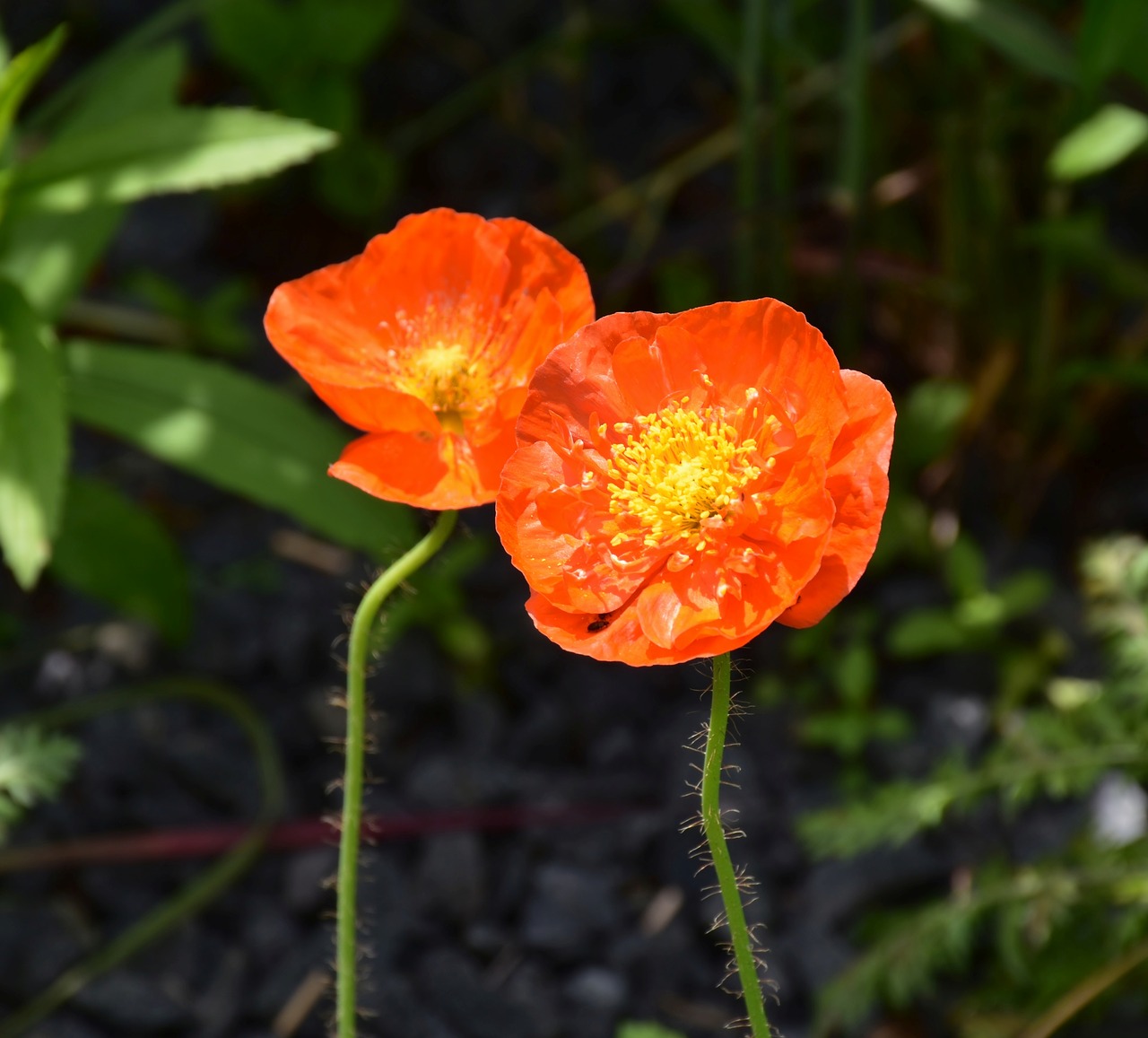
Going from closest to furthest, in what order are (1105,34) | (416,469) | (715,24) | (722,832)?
(722,832)
(416,469)
(1105,34)
(715,24)

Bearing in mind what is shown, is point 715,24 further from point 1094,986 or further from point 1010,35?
point 1094,986

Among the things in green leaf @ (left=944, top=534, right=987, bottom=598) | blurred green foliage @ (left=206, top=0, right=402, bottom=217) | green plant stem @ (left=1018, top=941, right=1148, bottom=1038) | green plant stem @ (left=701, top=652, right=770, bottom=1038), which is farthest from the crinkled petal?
blurred green foliage @ (left=206, top=0, right=402, bottom=217)

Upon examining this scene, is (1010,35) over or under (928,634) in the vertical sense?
over

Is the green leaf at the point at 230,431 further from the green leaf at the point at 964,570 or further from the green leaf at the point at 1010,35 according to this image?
the green leaf at the point at 1010,35

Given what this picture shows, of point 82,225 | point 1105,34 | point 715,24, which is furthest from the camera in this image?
point 715,24

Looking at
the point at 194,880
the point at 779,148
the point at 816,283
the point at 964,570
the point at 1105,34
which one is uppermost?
the point at 1105,34

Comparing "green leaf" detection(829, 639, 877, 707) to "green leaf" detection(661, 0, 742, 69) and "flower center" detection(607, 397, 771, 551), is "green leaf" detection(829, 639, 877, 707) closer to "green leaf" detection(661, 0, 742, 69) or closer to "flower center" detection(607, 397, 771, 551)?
"green leaf" detection(661, 0, 742, 69)

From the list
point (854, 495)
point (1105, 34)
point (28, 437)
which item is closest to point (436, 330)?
point (854, 495)
